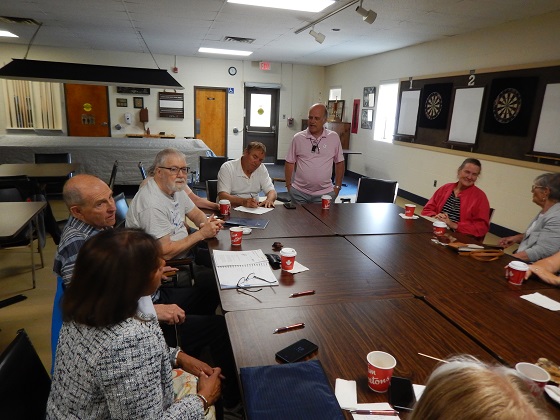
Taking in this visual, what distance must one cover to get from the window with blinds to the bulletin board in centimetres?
783

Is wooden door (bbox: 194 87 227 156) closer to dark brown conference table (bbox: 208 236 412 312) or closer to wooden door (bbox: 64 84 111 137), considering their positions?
wooden door (bbox: 64 84 111 137)

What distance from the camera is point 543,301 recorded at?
1711 millimetres

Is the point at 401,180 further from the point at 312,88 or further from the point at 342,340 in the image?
the point at 342,340

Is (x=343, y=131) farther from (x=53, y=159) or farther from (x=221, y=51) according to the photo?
(x=53, y=159)

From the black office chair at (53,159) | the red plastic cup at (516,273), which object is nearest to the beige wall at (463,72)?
the red plastic cup at (516,273)

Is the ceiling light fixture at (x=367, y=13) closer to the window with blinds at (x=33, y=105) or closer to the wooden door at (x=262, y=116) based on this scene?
the wooden door at (x=262, y=116)

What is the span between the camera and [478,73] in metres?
5.28

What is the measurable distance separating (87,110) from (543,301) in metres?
9.87

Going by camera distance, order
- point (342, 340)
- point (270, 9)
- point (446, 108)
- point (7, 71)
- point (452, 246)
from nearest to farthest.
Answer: point (342, 340) → point (452, 246) → point (7, 71) → point (270, 9) → point (446, 108)

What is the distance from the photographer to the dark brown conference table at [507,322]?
4.38 feet

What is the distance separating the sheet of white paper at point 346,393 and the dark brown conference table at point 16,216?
2.27m

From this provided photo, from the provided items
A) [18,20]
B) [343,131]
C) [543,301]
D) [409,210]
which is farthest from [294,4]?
[343,131]

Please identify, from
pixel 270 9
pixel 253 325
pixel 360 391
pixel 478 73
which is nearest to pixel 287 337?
pixel 253 325

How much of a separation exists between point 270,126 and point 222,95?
155cm
